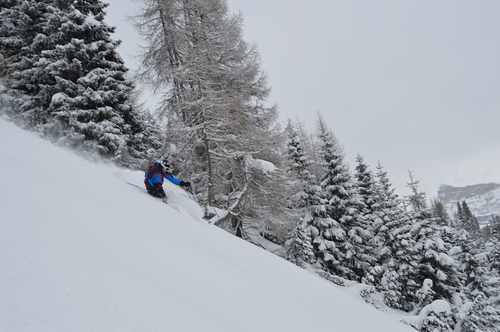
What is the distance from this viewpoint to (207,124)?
11.1 metres

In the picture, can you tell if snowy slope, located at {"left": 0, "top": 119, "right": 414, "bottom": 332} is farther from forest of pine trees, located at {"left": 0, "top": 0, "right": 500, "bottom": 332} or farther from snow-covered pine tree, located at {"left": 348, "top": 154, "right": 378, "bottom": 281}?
snow-covered pine tree, located at {"left": 348, "top": 154, "right": 378, "bottom": 281}

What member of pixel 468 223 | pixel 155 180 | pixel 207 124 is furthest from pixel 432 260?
pixel 468 223

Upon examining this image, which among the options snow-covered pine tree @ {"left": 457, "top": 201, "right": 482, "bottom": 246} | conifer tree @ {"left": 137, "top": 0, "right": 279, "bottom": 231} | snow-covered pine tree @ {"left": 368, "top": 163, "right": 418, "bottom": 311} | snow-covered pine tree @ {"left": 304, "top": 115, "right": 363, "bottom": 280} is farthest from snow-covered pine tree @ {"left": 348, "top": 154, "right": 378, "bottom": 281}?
snow-covered pine tree @ {"left": 457, "top": 201, "right": 482, "bottom": 246}

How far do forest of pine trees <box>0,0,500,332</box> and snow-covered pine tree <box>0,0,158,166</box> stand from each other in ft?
0.17

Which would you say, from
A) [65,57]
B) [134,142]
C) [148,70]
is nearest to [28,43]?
[65,57]

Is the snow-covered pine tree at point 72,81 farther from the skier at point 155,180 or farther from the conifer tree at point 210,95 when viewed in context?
the skier at point 155,180

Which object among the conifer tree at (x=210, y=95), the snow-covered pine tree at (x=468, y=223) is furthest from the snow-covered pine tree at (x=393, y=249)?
the snow-covered pine tree at (x=468, y=223)

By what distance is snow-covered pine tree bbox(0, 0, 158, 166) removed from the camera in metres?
10.4

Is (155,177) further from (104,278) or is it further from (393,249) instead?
(393,249)

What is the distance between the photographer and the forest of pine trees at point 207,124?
10.8 m

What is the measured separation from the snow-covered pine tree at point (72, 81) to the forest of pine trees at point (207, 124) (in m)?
0.05

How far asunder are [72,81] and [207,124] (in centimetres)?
615

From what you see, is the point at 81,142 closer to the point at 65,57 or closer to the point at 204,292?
the point at 65,57

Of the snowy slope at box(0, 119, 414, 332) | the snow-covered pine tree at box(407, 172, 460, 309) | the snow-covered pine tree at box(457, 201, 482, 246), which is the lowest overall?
the snowy slope at box(0, 119, 414, 332)
